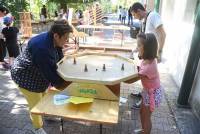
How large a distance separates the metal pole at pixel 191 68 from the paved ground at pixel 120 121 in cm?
20

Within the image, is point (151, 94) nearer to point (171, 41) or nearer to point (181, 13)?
point (181, 13)

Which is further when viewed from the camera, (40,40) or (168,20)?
(168,20)

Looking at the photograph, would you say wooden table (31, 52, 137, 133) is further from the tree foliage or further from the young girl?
the tree foliage

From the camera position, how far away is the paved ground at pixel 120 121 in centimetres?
330

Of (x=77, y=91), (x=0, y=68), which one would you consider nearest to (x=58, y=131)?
(x=77, y=91)

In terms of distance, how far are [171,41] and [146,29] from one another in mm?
2592

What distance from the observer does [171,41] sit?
6062 mm

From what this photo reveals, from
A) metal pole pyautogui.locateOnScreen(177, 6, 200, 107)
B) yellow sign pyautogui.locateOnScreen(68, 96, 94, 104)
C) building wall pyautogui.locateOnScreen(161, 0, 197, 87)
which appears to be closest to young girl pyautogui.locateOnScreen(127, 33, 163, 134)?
yellow sign pyautogui.locateOnScreen(68, 96, 94, 104)

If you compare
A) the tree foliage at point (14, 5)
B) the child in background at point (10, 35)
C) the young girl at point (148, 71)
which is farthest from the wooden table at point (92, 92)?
the tree foliage at point (14, 5)

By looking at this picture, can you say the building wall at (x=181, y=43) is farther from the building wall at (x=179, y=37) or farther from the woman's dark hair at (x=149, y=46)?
the woman's dark hair at (x=149, y=46)

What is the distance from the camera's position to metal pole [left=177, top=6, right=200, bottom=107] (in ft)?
11.4

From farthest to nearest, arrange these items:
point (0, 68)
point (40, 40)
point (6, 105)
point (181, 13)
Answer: point (0, 68) < point (181, 13) < point (6, 105) < point (40, 40)

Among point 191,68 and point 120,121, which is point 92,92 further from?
point 191,68

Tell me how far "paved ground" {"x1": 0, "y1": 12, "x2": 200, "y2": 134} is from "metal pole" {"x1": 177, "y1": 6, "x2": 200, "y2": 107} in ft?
0.64
